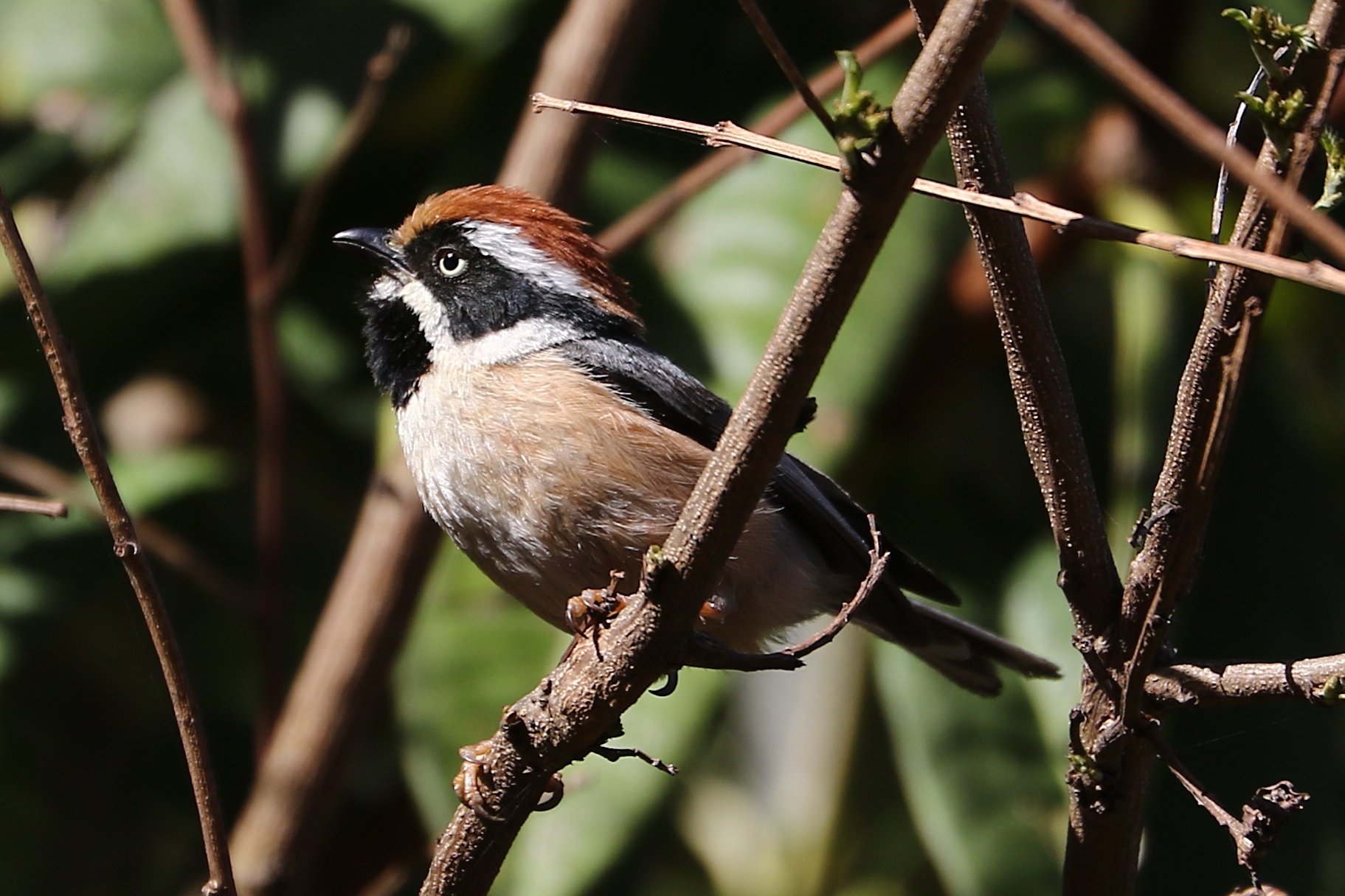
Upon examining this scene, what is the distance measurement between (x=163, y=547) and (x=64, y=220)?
1.27 metres

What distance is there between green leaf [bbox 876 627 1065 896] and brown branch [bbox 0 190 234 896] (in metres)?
1.99

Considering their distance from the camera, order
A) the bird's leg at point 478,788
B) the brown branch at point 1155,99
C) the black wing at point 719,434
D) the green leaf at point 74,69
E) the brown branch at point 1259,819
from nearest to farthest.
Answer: the brown branch at point 1155,99 → the brown branch at point 1259,819 → the bird's leg at point 478,788 → the black wing at point 719,434 → the green leaf at point 74,69

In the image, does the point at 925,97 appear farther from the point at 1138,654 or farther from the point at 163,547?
the point at 163,547

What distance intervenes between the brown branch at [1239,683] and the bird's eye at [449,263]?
2.04 metres

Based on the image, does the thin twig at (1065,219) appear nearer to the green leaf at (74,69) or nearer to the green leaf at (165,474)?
the green leaf at (165,474)

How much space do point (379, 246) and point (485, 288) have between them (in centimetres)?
33

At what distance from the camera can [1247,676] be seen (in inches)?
84.2

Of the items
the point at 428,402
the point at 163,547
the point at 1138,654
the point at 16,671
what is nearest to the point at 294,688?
the point at 163,547

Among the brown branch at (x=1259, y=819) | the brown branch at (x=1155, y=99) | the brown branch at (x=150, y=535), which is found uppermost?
the brown branch at (x=1155, y=99)

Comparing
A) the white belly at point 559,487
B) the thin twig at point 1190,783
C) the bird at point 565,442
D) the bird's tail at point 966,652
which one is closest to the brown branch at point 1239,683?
the thin twig at point 1190,783

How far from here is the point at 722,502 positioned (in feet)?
6.43

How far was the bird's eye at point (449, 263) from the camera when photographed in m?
3.61

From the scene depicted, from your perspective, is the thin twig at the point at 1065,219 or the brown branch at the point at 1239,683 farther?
the brown branch at the point at 1239,683

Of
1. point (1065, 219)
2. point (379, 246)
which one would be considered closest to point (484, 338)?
point (379, 246)
